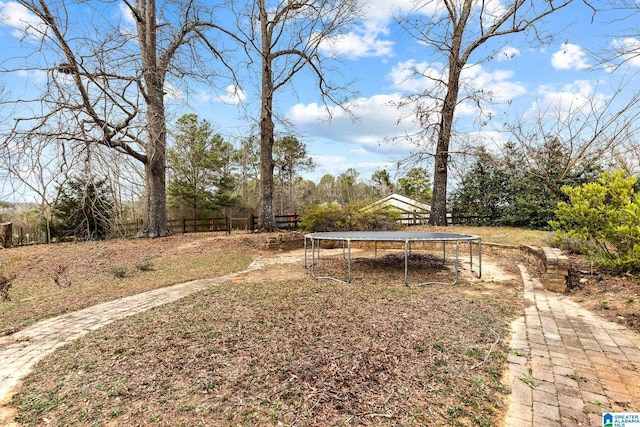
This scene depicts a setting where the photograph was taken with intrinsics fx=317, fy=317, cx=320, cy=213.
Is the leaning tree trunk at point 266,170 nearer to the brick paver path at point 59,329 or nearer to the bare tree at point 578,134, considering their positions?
the brick paver path at point 59,329

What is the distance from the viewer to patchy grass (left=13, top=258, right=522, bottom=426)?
193 centimetres

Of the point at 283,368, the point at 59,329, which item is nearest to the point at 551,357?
the point at 283,368

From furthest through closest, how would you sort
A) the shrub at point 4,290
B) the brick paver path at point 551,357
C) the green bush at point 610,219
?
the shrub at point 4,290
the green bush at point 610,219
the brick paver path at point 551,357

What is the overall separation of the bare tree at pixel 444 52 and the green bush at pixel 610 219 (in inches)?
351

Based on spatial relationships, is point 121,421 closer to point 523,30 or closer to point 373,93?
point 373,93

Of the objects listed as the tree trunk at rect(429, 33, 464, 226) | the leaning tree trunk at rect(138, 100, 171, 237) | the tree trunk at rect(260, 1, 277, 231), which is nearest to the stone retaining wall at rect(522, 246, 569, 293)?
the tree trunk at rect(260, 1, 277, 231)

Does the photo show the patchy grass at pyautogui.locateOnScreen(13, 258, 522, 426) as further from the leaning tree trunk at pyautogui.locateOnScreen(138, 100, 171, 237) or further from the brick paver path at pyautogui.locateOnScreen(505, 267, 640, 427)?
the leaning tree trunk at pyautogui.locateOnScreen(138, 100, 171, 237)

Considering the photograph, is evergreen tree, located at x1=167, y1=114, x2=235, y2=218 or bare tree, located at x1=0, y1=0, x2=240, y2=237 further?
evergreen tree, located at x1=167, y1=114, x2=235, y2=218

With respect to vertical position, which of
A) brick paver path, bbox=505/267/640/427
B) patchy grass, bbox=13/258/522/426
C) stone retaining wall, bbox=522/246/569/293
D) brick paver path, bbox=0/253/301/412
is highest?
stone retaining wall, bbox=522/246/569/293

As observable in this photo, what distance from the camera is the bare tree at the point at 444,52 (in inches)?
517

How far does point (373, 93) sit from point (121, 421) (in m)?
14.6

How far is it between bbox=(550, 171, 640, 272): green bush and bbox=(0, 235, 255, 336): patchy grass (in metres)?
6.43
